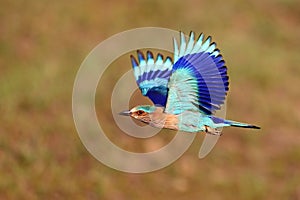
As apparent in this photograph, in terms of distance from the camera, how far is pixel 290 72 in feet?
42.1

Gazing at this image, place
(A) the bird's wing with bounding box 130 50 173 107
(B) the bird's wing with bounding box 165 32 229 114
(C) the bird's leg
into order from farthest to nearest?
(A) the bird's wing with bounding box 130 50 173 107 → (B) the bird's wing with bounding box 165 32 229 114 → (C) the bird's leg

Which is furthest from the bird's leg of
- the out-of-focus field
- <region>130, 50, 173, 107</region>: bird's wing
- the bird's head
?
the out-of-focus field

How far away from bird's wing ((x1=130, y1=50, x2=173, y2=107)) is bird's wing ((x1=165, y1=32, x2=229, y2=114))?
40 centimetres

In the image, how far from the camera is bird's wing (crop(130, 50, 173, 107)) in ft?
18.8

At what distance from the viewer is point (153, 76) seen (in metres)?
6.00

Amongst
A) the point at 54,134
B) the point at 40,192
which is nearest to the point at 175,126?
the point at 40,192

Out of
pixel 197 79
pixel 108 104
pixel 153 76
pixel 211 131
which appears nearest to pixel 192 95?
pixel 197 79

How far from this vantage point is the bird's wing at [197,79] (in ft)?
16.7

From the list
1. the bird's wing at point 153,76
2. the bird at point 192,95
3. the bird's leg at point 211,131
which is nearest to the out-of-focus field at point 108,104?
the bird's wing at point 153,76

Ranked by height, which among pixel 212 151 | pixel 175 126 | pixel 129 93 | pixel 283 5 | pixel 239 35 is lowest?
pixel 175 126

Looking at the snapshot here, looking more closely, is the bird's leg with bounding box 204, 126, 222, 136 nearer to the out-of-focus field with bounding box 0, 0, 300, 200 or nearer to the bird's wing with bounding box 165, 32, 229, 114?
the bird's wing with bounding box 165, 32, 229, 114

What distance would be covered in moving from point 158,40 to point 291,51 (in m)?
2.88

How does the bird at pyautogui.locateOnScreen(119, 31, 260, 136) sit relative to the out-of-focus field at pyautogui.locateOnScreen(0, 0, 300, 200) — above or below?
below

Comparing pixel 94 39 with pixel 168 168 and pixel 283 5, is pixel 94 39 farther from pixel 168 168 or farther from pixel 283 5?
pixel 283 5
